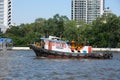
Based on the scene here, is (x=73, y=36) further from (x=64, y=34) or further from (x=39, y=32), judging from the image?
(x=39, y=32)

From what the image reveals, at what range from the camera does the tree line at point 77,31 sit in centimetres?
16538

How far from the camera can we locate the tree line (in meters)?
165

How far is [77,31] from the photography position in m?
174

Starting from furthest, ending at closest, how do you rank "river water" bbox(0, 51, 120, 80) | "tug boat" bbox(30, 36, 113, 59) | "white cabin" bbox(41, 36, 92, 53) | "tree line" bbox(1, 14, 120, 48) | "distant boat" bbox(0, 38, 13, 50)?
"distant boat" bbox(0, 38, 13, 50) < "tree line" bbox(1, 14, 120, 48) < "white cabin" bbox(41, 36, 92, 53) < "tug boat" bbox(30, 36, 113, 59) < "river water" bbox(0, 51, 120, 80)

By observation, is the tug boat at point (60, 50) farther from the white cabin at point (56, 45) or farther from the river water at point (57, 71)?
the river water at point (57, 71)

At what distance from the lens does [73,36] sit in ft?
567

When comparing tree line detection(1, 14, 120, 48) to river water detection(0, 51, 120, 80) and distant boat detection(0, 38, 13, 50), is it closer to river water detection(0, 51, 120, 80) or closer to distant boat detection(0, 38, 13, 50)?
distant boat detection(0, 38, 13, 50)

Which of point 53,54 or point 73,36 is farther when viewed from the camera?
point 73,36

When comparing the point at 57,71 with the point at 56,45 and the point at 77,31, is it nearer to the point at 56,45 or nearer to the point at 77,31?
the point at 56,45

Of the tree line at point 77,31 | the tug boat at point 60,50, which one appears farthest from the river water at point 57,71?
the tree line at point 77,31

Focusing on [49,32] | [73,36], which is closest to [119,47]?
[73,36]

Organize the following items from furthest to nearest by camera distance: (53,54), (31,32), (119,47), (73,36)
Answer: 1. (31,32)
2. (73,36)
3. (119,47)
4. (53,54)

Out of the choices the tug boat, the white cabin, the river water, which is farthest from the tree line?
the river water

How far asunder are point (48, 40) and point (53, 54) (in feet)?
8.85
